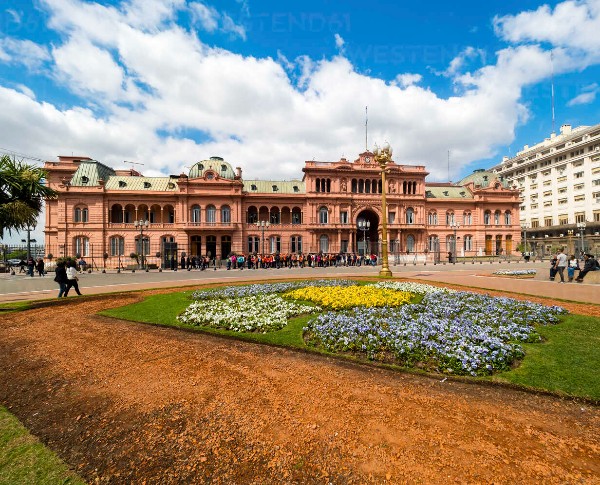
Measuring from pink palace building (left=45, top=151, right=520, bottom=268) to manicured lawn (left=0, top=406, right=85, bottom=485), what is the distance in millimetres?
37081

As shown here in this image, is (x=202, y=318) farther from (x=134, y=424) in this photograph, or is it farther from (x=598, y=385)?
(x=598, y=385)

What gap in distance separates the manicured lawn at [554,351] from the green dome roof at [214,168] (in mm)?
38951

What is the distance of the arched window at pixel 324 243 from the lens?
155ft

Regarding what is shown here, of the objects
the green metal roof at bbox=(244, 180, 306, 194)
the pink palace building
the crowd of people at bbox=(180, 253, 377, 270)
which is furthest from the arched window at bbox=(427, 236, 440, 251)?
the green metal roof at bbox=(244, 180, 306, 194)

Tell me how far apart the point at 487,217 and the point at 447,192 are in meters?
8.59

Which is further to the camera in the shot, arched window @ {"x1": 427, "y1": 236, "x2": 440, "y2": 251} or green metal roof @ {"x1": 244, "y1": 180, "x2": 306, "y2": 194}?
arched window @ {"x1": 427, "y1": 236, "x2": 440, "y2": 251}

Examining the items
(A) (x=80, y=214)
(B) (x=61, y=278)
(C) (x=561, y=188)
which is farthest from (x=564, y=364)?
(C) (x=561, y=188)

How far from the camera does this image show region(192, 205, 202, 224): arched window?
4347 cm

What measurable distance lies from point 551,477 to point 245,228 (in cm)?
4413

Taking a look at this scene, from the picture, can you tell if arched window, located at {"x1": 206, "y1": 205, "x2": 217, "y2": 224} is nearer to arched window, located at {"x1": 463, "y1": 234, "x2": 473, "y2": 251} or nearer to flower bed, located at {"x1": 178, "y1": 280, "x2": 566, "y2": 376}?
flower bed, located at {"x1": 178, "y1": 280, "x2": 566, "y2": 376}

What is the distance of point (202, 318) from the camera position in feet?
28.1

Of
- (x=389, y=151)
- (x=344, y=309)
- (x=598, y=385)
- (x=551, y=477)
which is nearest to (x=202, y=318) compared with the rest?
(x=344, y=309)

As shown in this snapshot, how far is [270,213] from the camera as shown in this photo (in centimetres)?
4778

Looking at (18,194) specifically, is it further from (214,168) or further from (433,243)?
(433,243)
